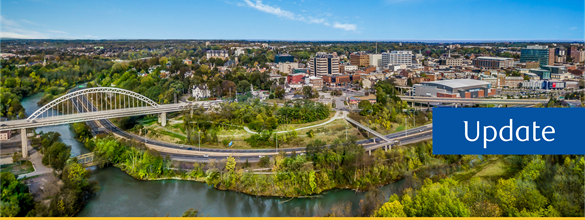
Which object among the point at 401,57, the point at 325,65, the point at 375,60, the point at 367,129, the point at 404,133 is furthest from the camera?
the point at 375,60

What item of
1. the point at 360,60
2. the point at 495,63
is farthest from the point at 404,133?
the point at 360,60

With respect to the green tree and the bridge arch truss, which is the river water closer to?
the green tree

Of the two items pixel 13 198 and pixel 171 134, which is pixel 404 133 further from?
pixel 13 198

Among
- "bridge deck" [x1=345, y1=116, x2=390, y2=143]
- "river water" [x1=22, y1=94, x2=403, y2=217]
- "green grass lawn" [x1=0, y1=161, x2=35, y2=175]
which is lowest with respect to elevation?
"river water" [x1=22, y1=94, x2=403, y2=217]

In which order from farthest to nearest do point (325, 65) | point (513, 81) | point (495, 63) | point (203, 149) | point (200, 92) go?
point (495, 63), point (325, 65), point (513, 81), point (200, 92), point (203, 149)

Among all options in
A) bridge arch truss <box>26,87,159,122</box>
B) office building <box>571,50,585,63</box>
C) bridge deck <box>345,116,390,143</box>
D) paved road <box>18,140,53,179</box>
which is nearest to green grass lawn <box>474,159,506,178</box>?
bridge deck <box>345,116,390,143</box>

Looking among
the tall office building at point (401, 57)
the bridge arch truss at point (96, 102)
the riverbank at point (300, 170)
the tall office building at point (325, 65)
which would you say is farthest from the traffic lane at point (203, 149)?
the tall office building at point (401, 57)

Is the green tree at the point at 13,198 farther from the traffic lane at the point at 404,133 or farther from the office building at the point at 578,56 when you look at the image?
the office building at the point at 578,56
